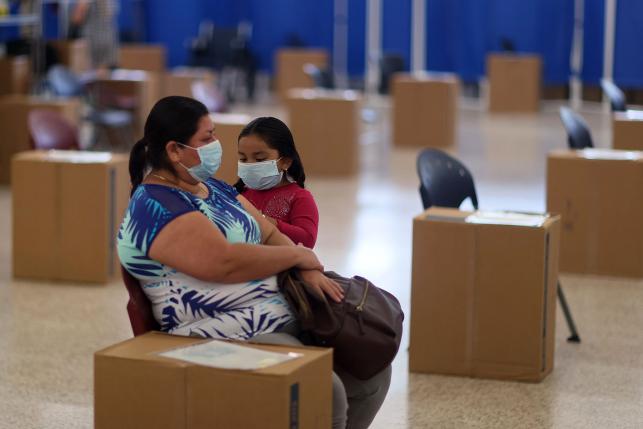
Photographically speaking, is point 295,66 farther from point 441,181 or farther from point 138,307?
point 138,307

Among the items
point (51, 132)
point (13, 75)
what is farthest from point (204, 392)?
point (13, 75)

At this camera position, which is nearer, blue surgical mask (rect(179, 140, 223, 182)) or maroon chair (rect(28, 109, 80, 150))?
blue surgical mask (rect(179, 140, 223, 182))

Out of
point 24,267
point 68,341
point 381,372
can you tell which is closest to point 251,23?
point 24,267

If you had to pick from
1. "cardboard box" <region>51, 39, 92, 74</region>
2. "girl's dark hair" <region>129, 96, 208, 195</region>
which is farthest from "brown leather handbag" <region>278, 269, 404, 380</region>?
"cardboard box" <region>51, 39, 92, 74</region>

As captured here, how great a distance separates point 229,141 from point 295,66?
9.45 m

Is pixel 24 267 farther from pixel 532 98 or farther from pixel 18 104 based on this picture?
pixel 532 98

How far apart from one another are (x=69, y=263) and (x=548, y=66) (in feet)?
38.0

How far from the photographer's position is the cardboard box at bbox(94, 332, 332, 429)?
2.76m

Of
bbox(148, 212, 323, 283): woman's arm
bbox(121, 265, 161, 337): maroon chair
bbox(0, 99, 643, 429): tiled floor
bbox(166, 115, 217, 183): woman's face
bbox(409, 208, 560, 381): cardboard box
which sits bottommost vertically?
bbox(0, 99, 643, 429): tiled floor

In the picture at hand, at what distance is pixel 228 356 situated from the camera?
2879mm

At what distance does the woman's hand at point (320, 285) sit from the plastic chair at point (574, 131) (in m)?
3.77

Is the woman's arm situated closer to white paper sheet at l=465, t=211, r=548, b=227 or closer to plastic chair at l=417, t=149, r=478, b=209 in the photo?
white paper sheet at l=465, t=211, r=548, b=227

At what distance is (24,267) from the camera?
20.8ft

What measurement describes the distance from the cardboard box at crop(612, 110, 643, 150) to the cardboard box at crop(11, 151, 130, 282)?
11.2ft
